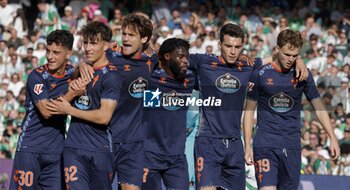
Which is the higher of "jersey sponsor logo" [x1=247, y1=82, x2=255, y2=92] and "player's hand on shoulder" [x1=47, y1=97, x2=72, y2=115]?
"jersey sponsor logo" [x1=247, y1=82, x2=255, y2=92]

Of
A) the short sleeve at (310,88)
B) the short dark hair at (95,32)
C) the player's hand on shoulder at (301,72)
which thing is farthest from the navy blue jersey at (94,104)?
the short sleeve at (310,88)

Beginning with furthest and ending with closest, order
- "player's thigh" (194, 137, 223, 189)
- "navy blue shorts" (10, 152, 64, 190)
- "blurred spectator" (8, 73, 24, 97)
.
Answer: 1. "blurred spectator" (8, 73, 24, 97)
2. "player's thigh" (194, 137, 223, 189)
3. "navy blue shorts" (10, 152, 64, 190)

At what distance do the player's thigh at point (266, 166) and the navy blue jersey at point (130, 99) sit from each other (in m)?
1.76

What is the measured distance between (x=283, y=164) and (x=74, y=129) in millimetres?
3233

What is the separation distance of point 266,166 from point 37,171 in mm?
3145

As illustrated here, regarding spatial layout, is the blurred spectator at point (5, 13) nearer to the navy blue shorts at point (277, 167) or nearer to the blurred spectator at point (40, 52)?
the blurred spectator at point (40, 52)

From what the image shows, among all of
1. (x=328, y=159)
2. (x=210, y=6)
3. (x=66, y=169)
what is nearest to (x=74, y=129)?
(x=66, y=169)

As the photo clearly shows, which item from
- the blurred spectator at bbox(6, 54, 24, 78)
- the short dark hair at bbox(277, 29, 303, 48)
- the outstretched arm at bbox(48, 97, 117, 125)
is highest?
the short dark hair at bbox(277, 29, 303, 48)

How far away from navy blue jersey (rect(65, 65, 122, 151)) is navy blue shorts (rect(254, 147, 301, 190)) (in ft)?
8.40

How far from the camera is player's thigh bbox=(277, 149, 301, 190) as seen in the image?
13141 millimetres

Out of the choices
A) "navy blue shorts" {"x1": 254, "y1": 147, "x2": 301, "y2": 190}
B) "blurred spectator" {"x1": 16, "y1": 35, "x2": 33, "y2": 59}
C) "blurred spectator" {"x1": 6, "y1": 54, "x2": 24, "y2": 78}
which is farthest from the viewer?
"blurred spectator" {"x1": 16, "y1": 35, "x2": 33, "y2": 59}

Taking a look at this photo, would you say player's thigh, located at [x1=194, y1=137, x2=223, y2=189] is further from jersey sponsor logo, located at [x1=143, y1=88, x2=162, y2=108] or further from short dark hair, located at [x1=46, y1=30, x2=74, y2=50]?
short dark hair, located at [x1=46, y1=30, x2=74, y2=50]

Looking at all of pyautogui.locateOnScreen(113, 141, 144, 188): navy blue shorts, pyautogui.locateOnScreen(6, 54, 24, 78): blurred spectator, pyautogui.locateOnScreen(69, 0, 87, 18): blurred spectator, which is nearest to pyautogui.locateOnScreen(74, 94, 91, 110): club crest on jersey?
pyautogui.locateOnScreen(113, 141, 144, 188): navy blue shorts

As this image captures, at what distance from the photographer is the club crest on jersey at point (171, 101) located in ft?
41.0
